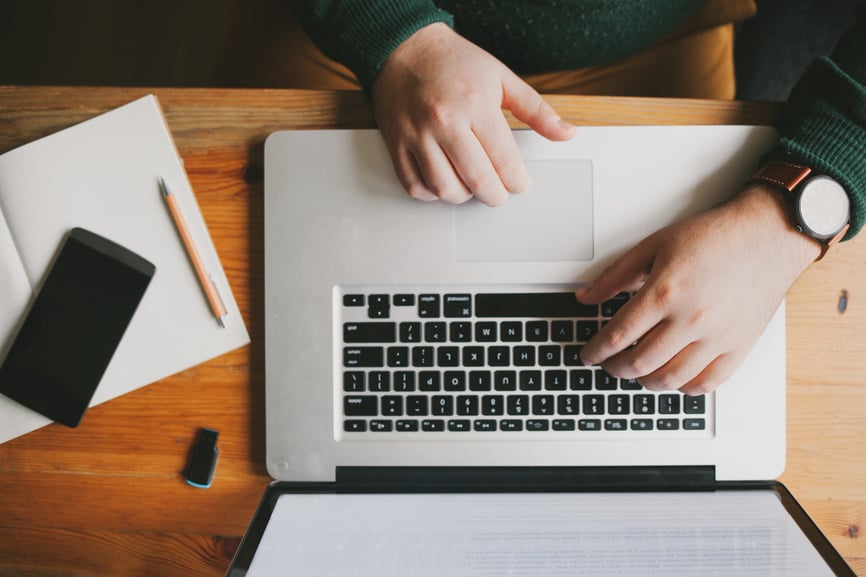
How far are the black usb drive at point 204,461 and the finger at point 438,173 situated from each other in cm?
37

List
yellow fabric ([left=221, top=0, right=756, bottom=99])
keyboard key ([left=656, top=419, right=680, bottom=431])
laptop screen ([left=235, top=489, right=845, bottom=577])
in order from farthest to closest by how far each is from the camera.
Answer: yellow fabric ([left=221, top=0, right=756, bottom=99]) → keyboard key ([left=656, top=419, right=680, bottom=431]) → laptop screen ([left=235, top=489, right=845, bottom=577])

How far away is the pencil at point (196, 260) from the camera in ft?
2.05

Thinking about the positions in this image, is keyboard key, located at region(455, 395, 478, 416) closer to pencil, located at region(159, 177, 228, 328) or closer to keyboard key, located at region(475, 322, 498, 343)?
keyboard key, located at region(475, 322, 498, 343)

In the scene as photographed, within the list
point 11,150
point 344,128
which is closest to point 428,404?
point 344,128

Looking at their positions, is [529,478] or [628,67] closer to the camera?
[529,478]

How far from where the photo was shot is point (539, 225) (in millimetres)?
603

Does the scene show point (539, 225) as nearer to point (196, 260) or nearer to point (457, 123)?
point (457, 123)

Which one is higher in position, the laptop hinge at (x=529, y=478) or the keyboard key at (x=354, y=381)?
the keyboard key at (x=354, y=381)

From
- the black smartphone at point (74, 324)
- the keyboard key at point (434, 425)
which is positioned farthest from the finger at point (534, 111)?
the black smartphone at point (74, 324)

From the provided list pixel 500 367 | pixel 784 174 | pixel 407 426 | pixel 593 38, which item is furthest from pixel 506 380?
pixel 593 38

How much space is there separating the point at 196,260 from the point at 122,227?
87 millimetres

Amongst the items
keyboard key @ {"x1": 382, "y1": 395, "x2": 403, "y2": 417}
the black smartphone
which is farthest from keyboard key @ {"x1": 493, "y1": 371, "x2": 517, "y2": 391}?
the black smartphone

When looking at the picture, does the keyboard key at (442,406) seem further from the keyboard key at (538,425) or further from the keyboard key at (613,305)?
the keyboard key at (613,305)

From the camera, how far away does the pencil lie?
0.63 metres
